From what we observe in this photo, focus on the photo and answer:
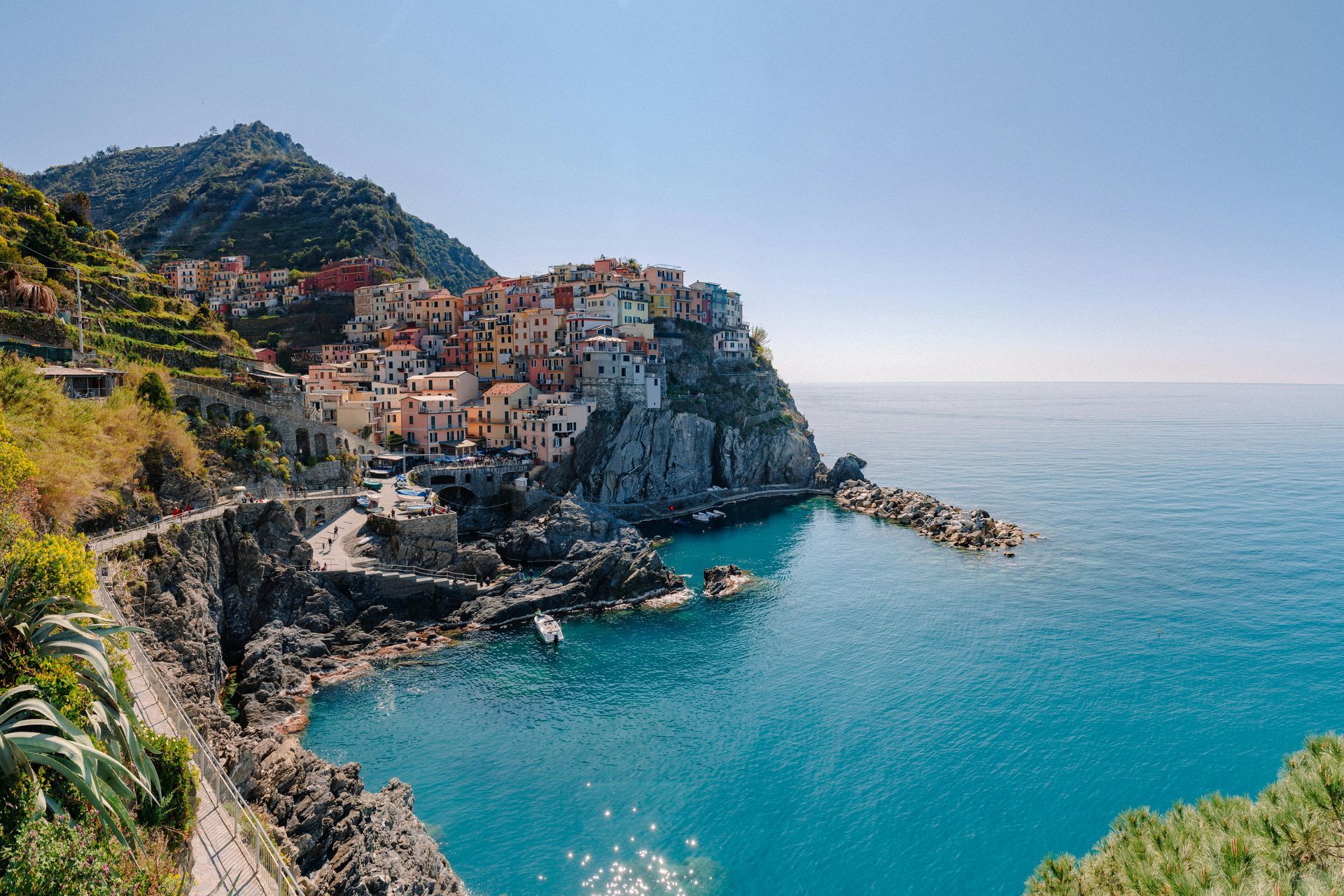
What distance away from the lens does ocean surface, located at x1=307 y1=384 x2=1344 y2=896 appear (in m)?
25.6

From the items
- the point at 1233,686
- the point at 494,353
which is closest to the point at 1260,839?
the point at 1233,686

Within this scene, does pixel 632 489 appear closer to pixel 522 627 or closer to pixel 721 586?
pixel 721 586

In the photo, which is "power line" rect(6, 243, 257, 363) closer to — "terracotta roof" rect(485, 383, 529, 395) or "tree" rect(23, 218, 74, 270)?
"tree" rect(23, 218, 74, 270)

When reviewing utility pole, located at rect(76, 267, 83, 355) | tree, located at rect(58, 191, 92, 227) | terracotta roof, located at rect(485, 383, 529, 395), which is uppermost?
tree, located at rect(58, 191, 92, 227)

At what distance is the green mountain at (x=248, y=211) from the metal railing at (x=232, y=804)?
115m

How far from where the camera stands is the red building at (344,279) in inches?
4131

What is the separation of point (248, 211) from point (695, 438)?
112m

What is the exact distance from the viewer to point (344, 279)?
Answer: 105 m

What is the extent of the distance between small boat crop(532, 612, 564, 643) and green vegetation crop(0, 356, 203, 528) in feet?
75.3

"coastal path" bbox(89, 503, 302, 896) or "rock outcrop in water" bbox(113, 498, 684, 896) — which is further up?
"coastal path" bbox(89, 503, 302, 896)

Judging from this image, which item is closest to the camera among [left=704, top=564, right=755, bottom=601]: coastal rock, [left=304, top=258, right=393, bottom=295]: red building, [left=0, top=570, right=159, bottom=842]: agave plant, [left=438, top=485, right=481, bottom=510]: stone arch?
[left=0, top=570, right=159, bottom=842]: agave plant

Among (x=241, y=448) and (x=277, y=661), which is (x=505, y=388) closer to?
(x=241, y=448)

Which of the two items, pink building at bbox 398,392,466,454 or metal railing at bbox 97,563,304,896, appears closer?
metal railing at bbox 97,563,304,896

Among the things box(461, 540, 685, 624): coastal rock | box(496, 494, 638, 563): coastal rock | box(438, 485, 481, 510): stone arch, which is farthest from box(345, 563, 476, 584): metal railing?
box(438, 485, 481, 510): stone arch
